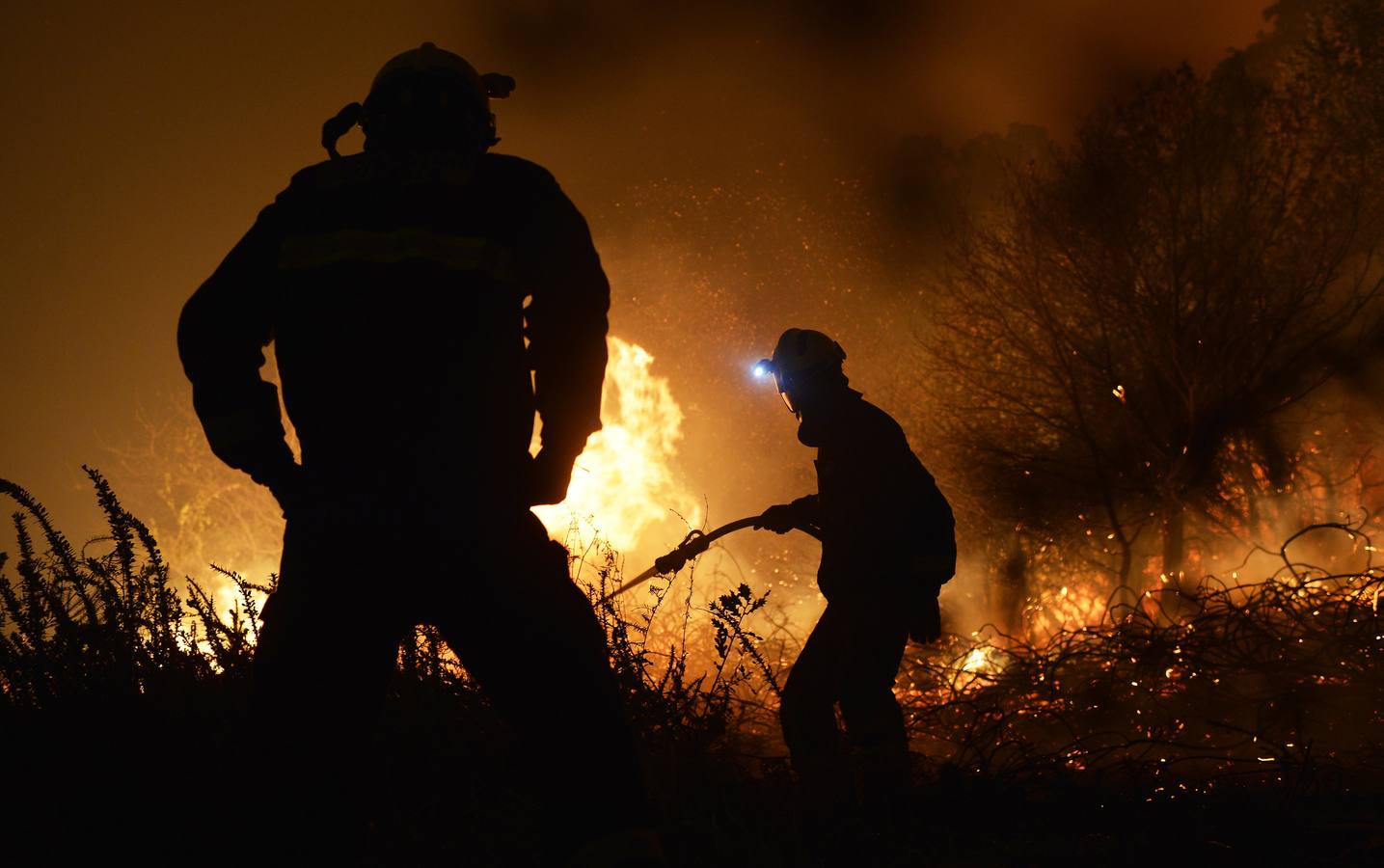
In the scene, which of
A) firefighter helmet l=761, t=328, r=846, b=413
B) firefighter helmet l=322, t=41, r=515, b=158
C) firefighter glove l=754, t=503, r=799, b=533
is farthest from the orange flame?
firefighter helmet l=322, t=41, r=515, b=158

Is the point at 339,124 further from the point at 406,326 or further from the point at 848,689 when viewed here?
the point at 848,689

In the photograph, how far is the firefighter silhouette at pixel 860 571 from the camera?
412 centimetres

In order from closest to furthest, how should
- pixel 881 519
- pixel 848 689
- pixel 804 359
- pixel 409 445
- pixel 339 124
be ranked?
pixel 409 445
pixel 339 124
pixel 848 689
pixel 881 519
pixel 804 359

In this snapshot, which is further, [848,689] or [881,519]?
[881,519]

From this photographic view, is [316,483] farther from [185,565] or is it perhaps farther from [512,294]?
[185,565]

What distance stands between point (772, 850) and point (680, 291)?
94.1 ft

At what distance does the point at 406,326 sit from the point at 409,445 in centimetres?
24

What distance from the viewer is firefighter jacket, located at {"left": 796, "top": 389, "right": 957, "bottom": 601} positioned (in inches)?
167

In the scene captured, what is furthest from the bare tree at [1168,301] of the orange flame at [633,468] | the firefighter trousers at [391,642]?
the firefighter trousers at [391,642]

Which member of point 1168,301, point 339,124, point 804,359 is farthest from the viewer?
point 1168,301

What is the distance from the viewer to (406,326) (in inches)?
79.6

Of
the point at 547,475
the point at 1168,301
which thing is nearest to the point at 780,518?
the point at 547,475

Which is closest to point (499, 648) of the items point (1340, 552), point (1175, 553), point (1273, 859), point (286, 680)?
point (286, 680)

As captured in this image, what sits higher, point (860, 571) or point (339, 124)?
point (339, 124)
